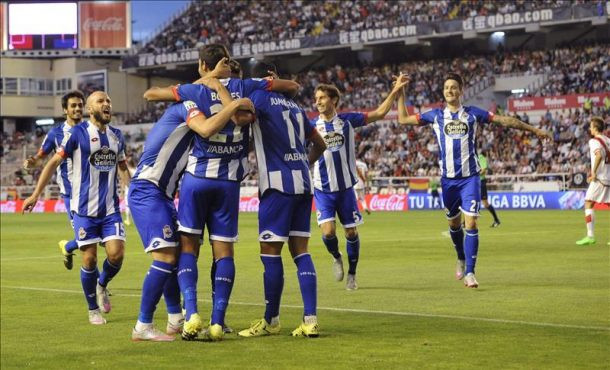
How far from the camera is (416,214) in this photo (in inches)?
1674

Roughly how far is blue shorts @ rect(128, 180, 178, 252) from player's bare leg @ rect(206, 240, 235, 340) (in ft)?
1.46

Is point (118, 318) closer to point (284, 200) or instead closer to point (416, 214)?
point (284, 200)

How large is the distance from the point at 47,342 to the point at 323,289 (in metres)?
5.34

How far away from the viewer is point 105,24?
8469 centimetres

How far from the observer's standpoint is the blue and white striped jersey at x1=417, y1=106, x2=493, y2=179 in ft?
51.4

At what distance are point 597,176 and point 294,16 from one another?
54139 millimetres

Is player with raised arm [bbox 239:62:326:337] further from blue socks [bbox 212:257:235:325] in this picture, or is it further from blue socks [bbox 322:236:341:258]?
blue socks [bbox 322:236:341:258]

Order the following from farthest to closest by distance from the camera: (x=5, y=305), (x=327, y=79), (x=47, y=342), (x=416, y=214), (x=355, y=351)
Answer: (x=327, y=79) < (x=416, y=214) < (x=5, y=305) < (x=47, y=342) < (x=355, y=351)

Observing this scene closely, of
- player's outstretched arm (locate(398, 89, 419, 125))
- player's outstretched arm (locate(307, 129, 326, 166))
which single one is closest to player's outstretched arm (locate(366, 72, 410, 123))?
player's outstretched arm (locate(398, 89, 419, 125))

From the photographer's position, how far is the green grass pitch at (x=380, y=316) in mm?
9555

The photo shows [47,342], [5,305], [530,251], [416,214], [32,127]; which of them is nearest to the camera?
[47,342]

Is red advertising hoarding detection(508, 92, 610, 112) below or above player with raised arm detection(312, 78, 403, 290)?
above

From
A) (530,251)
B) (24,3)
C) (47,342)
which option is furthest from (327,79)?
(47,342)

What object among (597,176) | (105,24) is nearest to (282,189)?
(597,176)
